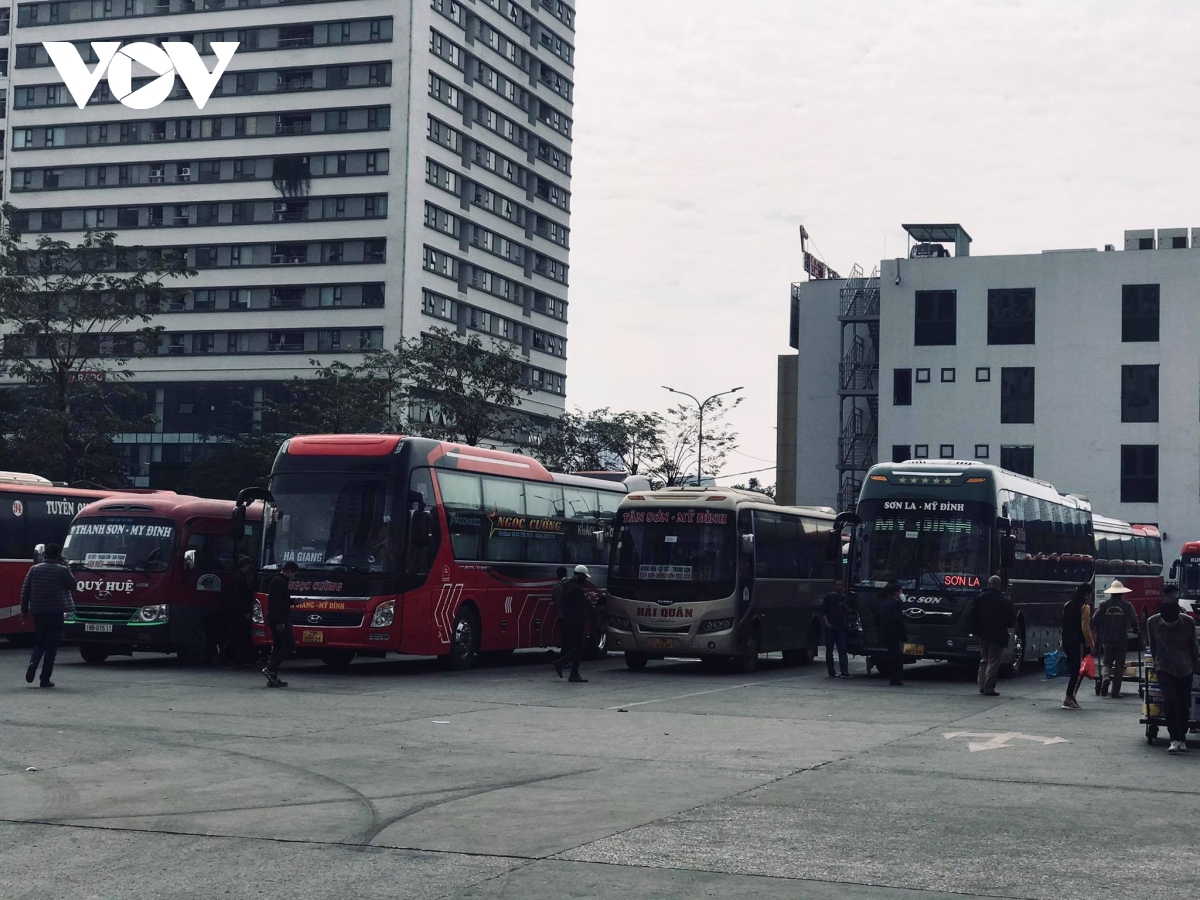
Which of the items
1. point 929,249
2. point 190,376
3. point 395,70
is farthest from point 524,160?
point 929,249

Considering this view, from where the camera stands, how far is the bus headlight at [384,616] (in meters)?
23.2

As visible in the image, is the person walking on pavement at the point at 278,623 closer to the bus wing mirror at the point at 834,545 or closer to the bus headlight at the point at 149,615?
the bus headlight at the point at 149,615

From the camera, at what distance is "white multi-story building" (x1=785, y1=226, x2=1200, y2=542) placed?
217 feet

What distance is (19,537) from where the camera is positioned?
29.4 metres

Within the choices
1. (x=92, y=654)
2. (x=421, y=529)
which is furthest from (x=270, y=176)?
(x=421, y=529)

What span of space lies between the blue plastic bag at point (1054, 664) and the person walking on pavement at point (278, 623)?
12.4 m

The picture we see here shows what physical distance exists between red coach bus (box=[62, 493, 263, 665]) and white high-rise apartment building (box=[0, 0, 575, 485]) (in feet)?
208

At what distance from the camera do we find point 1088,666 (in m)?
22.7

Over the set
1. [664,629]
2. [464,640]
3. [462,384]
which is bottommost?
[464,640]

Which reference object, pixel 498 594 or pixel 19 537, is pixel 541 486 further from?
pixel 19 537

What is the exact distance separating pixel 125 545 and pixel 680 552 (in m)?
8.95

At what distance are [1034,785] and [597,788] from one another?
11.4 feet

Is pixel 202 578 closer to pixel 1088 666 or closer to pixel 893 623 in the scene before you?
pixel 893 623

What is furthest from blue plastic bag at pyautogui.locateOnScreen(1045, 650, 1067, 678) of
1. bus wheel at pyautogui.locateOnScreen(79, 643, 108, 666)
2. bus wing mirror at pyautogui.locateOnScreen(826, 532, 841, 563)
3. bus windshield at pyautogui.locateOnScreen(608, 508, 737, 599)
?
bus wheel at pyautogui.locateOnScreen(79, 643, 108, 666)
